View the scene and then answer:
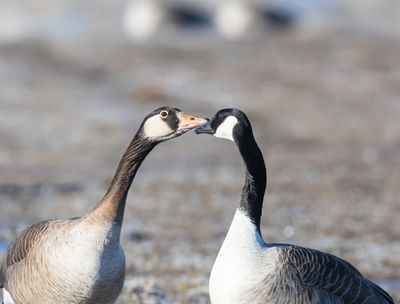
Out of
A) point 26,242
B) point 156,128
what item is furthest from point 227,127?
point 26,242

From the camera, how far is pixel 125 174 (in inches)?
328

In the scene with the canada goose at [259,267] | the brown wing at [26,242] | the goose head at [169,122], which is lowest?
the brown wing at [26,242]

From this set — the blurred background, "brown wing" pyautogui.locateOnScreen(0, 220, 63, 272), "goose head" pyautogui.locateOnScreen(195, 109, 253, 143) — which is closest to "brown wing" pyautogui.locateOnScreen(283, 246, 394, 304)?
"goose head" pyautogui.locateOnScreen(195, 109, 253, 143)

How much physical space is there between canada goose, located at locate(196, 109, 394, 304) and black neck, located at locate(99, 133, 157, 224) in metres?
0.58

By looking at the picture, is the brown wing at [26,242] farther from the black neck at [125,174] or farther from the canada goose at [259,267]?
the canada goose at [259,267]

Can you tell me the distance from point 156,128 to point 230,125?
2.18 feet

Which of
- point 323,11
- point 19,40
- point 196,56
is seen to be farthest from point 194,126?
point 323,11

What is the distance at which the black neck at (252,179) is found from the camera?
785 centimetres

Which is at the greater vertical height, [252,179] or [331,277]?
[252,179]

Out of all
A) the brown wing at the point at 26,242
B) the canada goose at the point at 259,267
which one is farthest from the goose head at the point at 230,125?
the brown wing at the point at 26,242

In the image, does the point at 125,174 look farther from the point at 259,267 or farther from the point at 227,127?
the point at 259,267

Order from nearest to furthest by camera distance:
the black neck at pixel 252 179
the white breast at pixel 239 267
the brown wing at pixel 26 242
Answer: the white breast at pixel 239 267, the black neck at pixel 252 179, the brown wing at pixel 26 242

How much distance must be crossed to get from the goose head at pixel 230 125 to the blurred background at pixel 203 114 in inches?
116

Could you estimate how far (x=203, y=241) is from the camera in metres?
13.9
